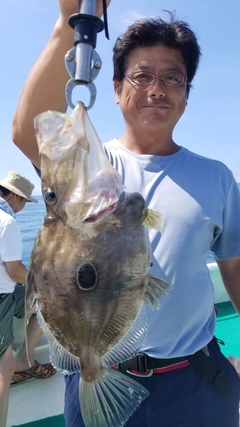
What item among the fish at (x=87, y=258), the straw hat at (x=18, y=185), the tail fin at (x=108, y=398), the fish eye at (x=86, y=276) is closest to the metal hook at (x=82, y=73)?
the fish at (x=87, y=258)

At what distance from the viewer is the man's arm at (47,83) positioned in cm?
166

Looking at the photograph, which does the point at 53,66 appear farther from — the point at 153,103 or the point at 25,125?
the point at 153,103

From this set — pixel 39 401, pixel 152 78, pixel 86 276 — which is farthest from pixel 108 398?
pixel 39 401

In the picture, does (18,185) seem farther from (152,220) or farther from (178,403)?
(152,220)

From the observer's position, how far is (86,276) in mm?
1372

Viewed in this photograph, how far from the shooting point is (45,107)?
71.1 inches

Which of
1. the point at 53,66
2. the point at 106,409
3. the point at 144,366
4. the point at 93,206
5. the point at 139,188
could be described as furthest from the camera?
the point at 139,188

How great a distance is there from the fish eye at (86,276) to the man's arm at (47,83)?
0.83 meters

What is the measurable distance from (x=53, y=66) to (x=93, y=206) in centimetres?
78

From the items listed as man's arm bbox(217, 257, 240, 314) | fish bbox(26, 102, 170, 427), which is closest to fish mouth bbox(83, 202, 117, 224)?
fish bbox(26, 102, 170, 427)

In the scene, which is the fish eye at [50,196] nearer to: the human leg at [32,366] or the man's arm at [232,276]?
the man's arm at [232,276]

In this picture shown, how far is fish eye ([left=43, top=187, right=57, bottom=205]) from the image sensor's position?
4.66ft

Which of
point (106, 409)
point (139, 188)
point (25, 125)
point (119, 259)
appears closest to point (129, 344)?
point (106, 409)

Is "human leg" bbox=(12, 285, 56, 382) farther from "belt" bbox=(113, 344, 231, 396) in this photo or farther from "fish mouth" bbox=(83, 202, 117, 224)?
"fish mouth" bbox=(83, 202, 117, 224)
